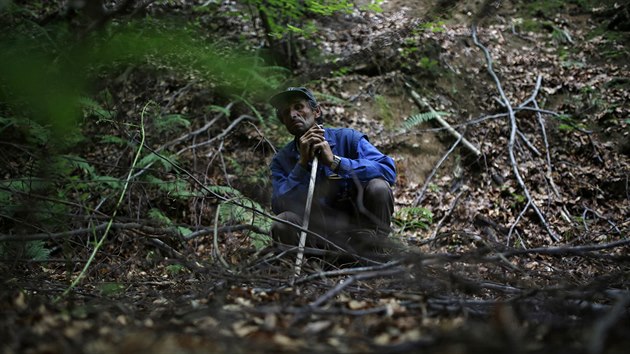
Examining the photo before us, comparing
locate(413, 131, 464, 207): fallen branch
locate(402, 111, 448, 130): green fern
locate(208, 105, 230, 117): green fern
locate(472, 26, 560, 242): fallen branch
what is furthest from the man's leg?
locate(208, 105, 230, 117): green fern

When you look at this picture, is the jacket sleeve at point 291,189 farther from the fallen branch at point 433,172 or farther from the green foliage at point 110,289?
the fallen branch at point 433,172

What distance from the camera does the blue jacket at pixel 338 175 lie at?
3.81 m

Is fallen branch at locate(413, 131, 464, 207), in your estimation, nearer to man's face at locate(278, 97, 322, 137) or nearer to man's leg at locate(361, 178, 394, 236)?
man's leg at locate(361, 178, 394, 236)

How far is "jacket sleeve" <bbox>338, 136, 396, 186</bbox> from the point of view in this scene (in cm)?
375

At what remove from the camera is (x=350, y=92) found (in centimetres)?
742

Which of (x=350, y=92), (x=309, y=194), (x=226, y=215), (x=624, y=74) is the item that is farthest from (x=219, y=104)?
(x=624, y=74)

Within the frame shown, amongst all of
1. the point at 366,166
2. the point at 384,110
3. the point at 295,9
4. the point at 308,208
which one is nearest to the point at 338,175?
the point at 366,166

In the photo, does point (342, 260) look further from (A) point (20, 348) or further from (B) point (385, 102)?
(B) point (385, 102)

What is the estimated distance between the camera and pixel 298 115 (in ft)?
13.0

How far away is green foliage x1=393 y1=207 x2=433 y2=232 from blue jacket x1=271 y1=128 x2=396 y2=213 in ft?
5.74

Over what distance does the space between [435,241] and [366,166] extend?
35.3 inches

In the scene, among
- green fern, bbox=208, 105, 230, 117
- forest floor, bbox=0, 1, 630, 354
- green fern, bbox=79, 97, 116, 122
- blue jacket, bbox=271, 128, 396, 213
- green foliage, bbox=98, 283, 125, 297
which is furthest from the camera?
green fern, bbox=208, 105, 230, 117

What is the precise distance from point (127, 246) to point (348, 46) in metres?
5.17

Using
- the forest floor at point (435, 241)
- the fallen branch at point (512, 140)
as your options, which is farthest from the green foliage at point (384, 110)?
the fallen branch at point (512, 140)
